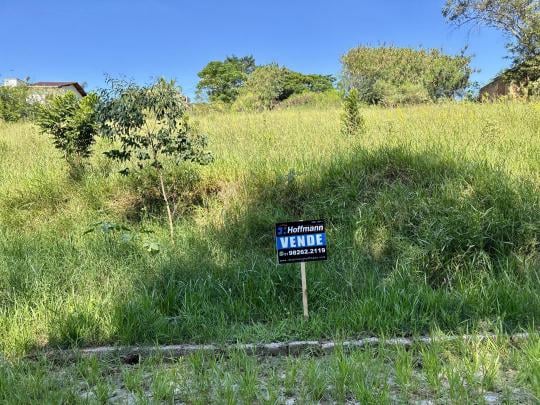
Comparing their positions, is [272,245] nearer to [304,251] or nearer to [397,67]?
[304,251]

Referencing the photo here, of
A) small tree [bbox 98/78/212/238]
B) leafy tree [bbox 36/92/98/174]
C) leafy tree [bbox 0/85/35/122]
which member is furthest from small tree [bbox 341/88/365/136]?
leafy tree [bbox 0/85/35/122]

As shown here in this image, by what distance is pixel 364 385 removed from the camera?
265 cm

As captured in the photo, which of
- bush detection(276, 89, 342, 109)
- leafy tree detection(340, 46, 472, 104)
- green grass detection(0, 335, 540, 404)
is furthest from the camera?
leafy tree detection(340, 46, 472, 104)

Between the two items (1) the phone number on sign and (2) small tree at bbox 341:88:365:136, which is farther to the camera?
(2) small tree at bbox 341:88:365:136

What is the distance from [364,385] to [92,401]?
1.59 m

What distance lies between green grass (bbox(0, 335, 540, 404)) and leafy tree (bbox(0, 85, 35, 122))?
15.4 meters

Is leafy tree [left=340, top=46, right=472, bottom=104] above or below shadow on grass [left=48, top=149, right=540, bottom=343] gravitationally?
above

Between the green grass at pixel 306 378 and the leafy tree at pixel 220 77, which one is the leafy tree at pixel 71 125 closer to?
the green grass at pixel 306 378

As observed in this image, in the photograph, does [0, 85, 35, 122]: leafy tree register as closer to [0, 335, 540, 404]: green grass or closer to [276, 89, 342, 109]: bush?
[276, 89, 342, 109]: bush

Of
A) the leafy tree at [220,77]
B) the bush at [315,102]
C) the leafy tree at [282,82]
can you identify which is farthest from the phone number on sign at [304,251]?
the leafy tree at [220,77]

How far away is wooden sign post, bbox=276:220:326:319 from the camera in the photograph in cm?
356

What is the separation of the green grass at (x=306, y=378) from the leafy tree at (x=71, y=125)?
4.52m

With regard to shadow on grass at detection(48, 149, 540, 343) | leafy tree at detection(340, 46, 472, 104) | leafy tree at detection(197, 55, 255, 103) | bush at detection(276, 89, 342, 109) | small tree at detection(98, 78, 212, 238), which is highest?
leafy tree at detection(197, 55, 255, 103)

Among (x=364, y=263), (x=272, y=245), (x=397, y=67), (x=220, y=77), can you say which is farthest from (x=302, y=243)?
(x=220, y=77)
